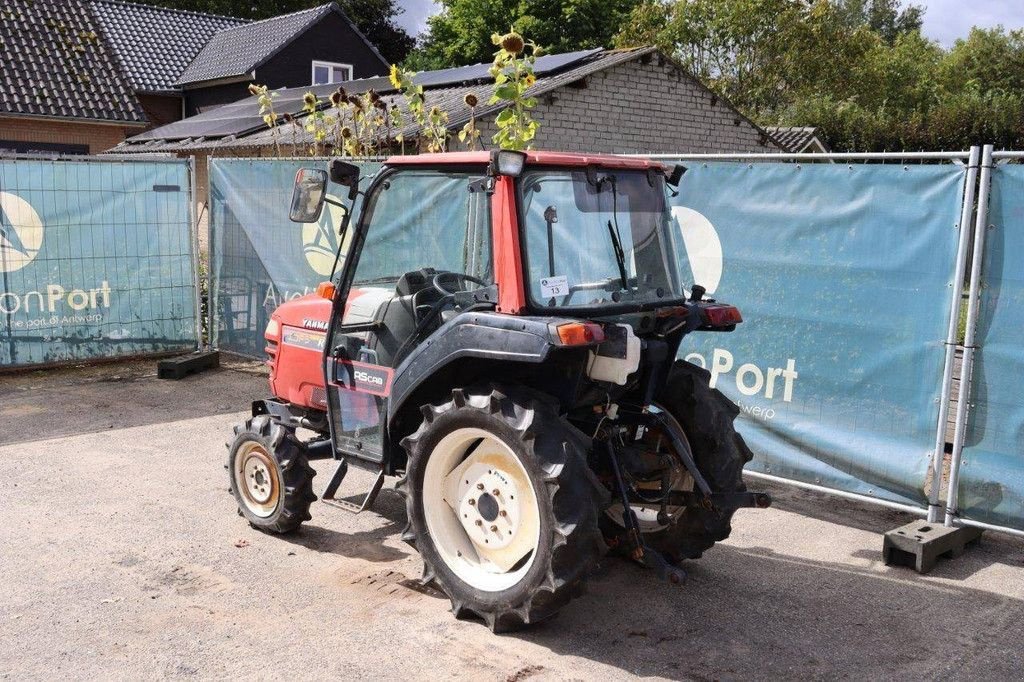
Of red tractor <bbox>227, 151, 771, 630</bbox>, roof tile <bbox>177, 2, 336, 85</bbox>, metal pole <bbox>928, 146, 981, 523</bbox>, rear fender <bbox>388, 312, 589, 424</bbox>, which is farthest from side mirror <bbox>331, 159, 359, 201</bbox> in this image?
roof tile <bbox>177, 2, 336, 85</bbox>

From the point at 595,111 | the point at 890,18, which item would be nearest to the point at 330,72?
the point at 595,111

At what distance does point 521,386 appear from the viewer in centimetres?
449

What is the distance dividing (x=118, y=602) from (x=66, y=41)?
2285 centimetres

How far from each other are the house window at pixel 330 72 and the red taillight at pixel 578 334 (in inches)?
1089

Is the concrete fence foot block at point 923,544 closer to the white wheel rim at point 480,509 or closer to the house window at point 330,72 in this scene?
the white wheel rim at point 480,509

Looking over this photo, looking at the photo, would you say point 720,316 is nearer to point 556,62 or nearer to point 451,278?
point 451,278

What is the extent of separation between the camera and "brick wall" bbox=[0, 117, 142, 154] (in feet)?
73.7

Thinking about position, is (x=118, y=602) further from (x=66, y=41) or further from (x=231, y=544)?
(x=66, y=41)

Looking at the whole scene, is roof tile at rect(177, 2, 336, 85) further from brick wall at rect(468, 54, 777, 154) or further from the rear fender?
the rear fender

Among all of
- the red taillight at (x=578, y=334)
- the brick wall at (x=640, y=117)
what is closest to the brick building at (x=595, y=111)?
the brick wall at (x=640, y=117)

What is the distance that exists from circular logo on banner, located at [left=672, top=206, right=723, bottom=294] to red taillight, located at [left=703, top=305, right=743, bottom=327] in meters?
1.72

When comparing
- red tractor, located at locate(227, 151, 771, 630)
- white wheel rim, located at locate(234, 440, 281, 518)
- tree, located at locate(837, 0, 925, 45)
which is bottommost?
white wheel rim, located at locate(234, 440, 281, 518)

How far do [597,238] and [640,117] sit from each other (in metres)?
13.4

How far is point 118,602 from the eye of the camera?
4867 mm
